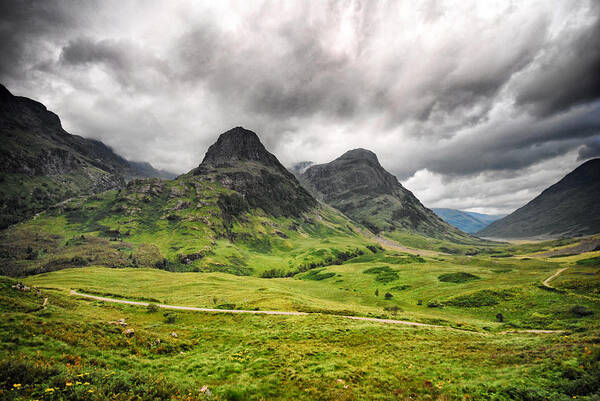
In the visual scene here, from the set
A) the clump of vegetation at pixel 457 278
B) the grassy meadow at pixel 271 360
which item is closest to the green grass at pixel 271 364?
the grassy meadow at pixel 271 360

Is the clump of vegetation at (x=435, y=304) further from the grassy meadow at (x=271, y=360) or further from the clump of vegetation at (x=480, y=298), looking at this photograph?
the grassy meadow at (x=271, y=360)

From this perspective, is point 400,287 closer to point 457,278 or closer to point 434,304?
point 457,278

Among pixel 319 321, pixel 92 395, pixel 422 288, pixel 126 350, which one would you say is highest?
pixel 92 395

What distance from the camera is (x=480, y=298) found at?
6912 centimetres

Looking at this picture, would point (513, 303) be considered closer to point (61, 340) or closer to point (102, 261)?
point (61, 340)

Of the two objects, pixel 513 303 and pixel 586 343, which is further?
pixel 513 303

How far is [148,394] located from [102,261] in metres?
212

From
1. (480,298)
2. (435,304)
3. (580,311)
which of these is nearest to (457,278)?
(480,298)

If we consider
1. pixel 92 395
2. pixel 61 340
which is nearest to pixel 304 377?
pixel 92 395

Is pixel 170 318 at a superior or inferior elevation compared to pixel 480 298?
superior

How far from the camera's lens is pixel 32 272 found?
510 ft

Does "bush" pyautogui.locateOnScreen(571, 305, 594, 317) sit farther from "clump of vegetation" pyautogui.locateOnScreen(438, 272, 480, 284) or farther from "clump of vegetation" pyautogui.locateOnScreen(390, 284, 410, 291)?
"clump of vegetation" pyautogui.locateOnScreen(390, 284, 410, 291)

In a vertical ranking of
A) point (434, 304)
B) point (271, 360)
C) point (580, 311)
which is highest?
point (271, 360)

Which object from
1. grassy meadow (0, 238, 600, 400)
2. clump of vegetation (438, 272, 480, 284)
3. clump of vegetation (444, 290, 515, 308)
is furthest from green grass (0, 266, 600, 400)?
clump of vegetation (438, 272, 480, 284)
